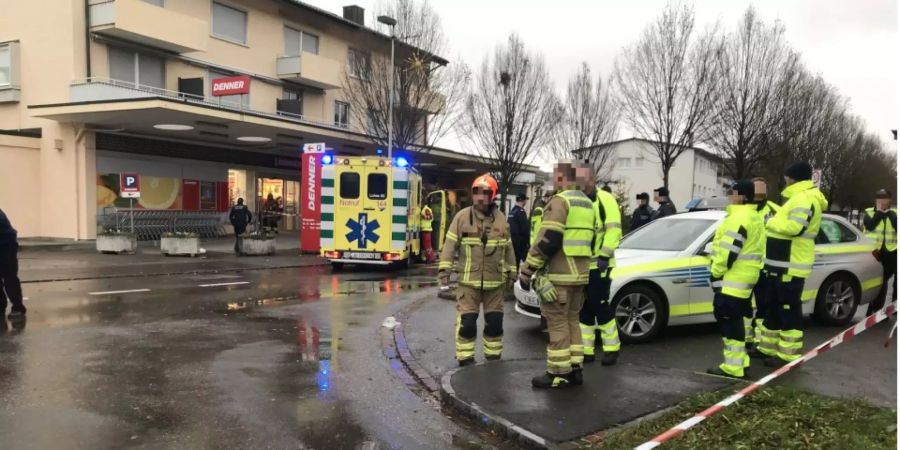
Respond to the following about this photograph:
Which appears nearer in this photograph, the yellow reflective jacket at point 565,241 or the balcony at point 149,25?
the yellow reflective jacket at point 565,241

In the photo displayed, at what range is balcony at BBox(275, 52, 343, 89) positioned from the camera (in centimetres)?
2653

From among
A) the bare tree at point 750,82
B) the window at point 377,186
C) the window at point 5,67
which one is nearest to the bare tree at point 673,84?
the bare tree at point 750,82

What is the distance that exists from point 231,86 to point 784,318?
1989 centimetres

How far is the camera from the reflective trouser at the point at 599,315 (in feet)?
19.3

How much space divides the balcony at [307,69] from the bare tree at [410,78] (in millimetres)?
4240

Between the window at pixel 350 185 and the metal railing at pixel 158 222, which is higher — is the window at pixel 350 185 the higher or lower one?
the higher one

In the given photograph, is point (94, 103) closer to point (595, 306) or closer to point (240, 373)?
point (240, 373)

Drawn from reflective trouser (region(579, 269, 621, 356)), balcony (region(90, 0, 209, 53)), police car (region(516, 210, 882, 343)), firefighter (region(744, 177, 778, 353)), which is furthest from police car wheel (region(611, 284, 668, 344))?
balcony (region(90, 0, 209, 53))

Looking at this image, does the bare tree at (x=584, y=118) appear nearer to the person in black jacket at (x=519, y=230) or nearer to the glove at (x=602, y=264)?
the person in black jacket at (x=519, y=230)

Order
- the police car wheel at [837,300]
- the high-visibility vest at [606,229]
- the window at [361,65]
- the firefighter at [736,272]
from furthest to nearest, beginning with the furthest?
the window at [361,65], the police car wheel at [837,300], the high-visibility vest at [606,229], the firefighter at [736,272]

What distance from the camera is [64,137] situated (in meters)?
20.6

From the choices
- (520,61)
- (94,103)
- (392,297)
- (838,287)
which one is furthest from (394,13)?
(838,287)

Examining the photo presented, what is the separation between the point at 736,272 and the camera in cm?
554

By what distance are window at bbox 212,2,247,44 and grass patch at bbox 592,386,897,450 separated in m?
24.2
